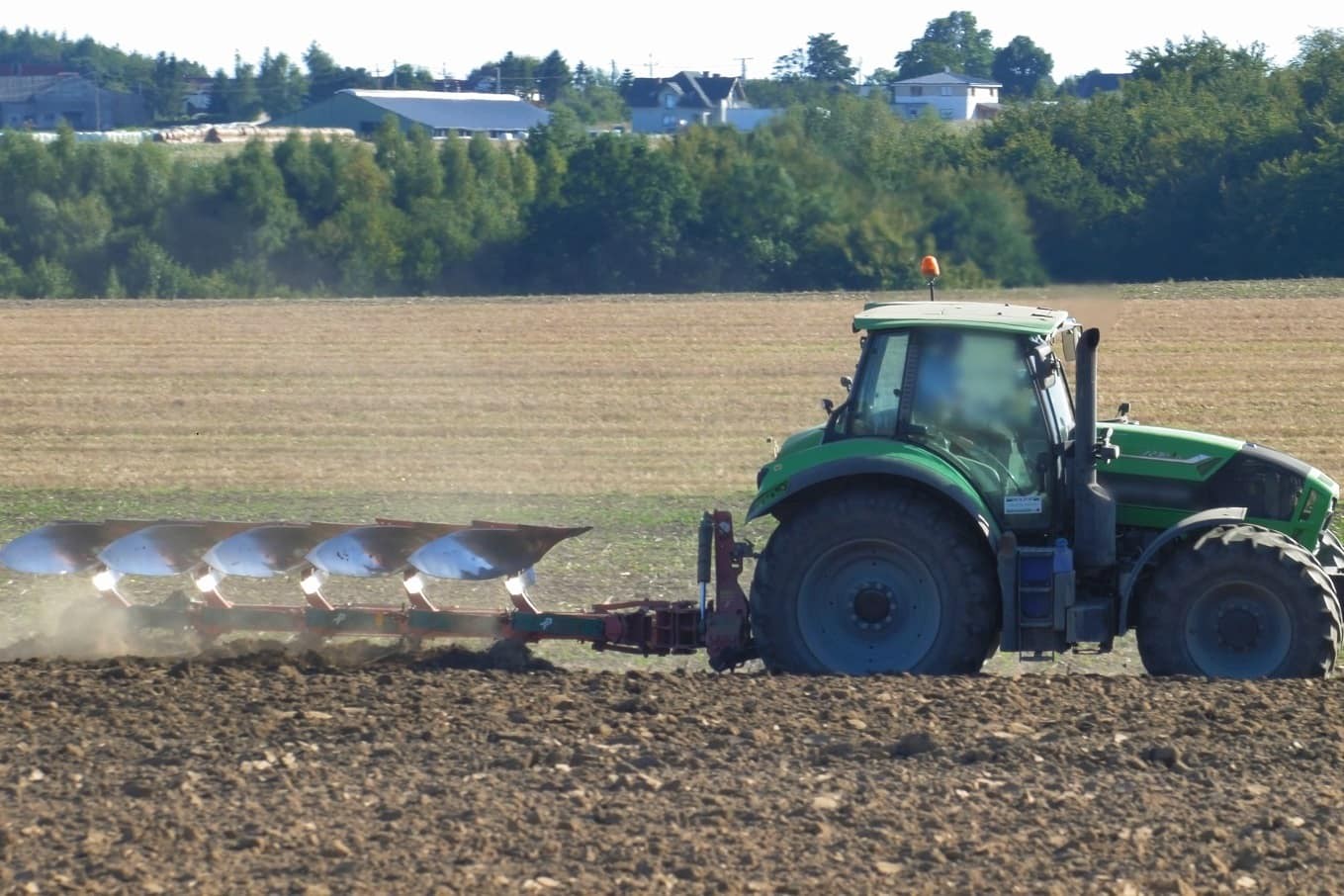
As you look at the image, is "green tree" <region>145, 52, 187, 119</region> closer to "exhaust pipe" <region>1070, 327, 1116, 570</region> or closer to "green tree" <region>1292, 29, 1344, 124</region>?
"green tree" <region>1292, 29, 1344, 124</region>

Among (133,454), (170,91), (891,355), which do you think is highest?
(170,91)

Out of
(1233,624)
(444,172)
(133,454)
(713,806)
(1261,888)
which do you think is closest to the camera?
(1261,888)

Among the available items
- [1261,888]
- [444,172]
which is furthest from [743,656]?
[444,172]

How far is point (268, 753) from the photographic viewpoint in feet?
22.9

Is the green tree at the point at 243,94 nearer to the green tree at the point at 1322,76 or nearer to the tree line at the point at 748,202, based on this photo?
the tree line at the point at 748,202

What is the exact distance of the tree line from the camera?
10.7m

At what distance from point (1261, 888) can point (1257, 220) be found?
7.83 m

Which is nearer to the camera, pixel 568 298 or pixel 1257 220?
pixel 1257 220

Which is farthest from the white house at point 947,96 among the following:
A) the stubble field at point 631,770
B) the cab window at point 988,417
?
the cab window at point 988,417

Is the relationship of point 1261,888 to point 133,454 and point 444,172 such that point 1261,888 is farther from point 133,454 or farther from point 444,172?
point 444,172

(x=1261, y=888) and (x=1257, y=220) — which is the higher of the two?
(x=1257, y=220)

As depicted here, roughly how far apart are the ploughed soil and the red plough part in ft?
0.98

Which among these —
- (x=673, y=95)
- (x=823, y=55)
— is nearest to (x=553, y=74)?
(x=673, y=95)

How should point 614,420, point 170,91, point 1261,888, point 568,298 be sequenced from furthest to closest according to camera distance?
point 170,91 → point 568,298 → point 614,420 → point 1261,888
